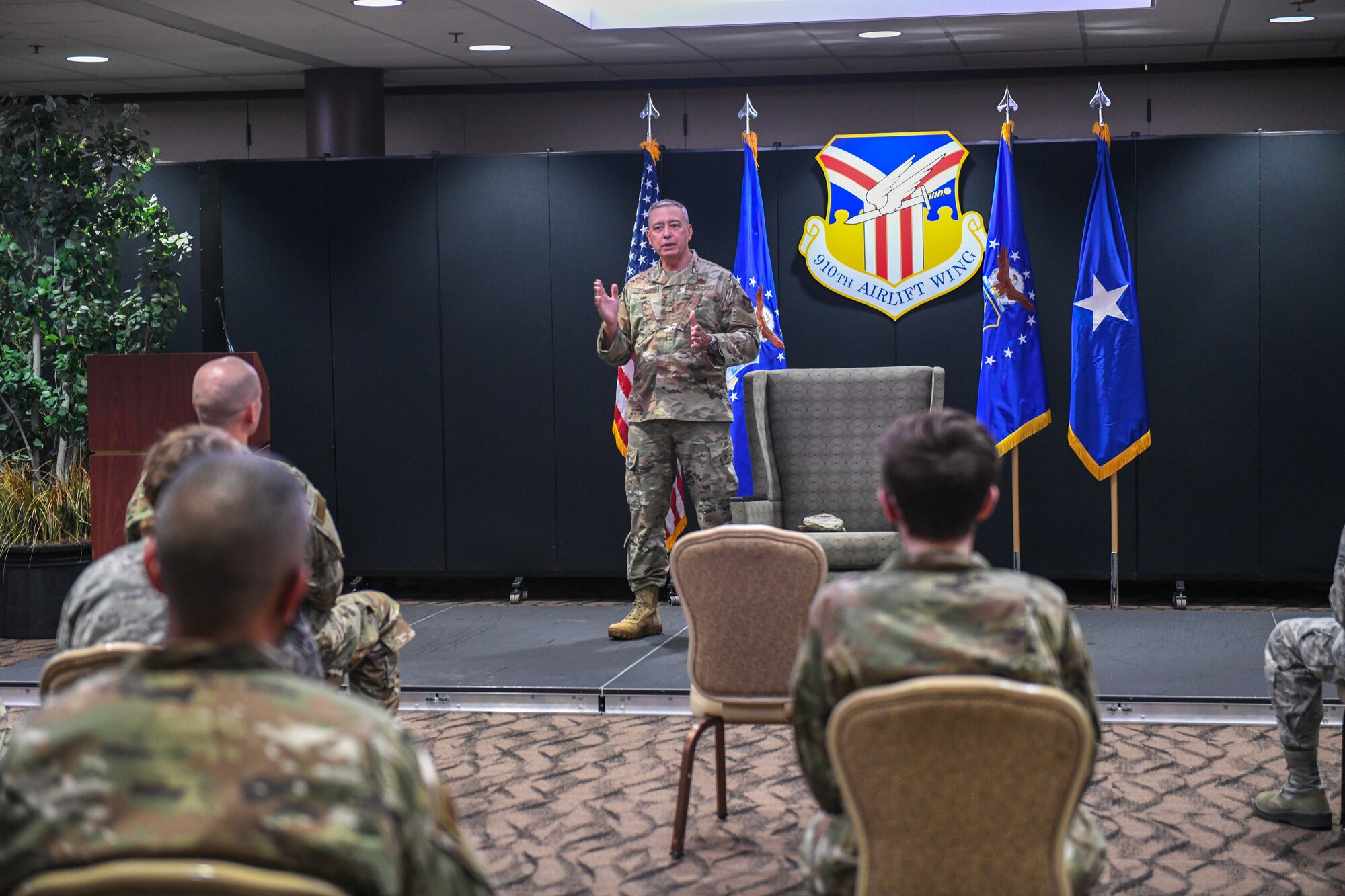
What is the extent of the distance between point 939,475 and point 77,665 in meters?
1.39

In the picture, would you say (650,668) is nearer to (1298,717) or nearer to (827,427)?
(827,427)

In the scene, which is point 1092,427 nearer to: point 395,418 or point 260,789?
point 395,418

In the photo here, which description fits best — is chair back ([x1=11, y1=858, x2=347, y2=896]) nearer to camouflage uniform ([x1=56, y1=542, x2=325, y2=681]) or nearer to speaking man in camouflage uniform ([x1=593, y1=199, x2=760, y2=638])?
camouflage uniform ([x1=56, y1=542, x2=325, y2=681])

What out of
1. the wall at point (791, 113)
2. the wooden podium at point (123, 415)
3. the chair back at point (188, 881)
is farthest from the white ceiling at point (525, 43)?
the chair back at point (188, 881)

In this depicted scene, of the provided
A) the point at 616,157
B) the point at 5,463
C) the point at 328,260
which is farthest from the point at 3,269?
the point at 616,157

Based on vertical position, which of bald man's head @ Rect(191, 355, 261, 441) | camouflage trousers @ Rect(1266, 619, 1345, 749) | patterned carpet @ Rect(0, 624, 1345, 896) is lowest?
patterned carpet @ Rect(0, 624, 1345, 896)

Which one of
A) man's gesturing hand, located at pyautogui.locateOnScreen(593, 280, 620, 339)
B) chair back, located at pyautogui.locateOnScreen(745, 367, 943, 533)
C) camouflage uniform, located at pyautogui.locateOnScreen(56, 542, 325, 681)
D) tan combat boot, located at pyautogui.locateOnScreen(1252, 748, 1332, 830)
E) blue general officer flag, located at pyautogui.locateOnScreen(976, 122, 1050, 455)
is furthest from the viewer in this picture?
blue general officer flag, located at pyautogui.locateOnScreen(976, 122, 1050, 455)

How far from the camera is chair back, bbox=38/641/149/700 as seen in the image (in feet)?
7.11

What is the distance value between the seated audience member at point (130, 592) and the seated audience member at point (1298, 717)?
2.44 meters

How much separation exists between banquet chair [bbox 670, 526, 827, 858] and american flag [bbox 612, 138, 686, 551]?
292 cm

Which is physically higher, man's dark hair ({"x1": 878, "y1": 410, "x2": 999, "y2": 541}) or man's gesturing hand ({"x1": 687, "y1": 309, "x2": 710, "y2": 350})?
man's gesturing hand ({"x1": 687, "y1": 309, "x2": 710, "y2": 350})

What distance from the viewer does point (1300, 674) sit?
3.46 metres

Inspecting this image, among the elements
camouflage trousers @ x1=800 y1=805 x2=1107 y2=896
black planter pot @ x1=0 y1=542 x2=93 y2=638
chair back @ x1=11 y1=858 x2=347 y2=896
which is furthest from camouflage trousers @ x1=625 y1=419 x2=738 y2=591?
chair back @ x1=11 y1=858 x2=347 y2=896

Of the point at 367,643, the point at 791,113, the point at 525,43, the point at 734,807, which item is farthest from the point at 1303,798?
the point at 791,113
